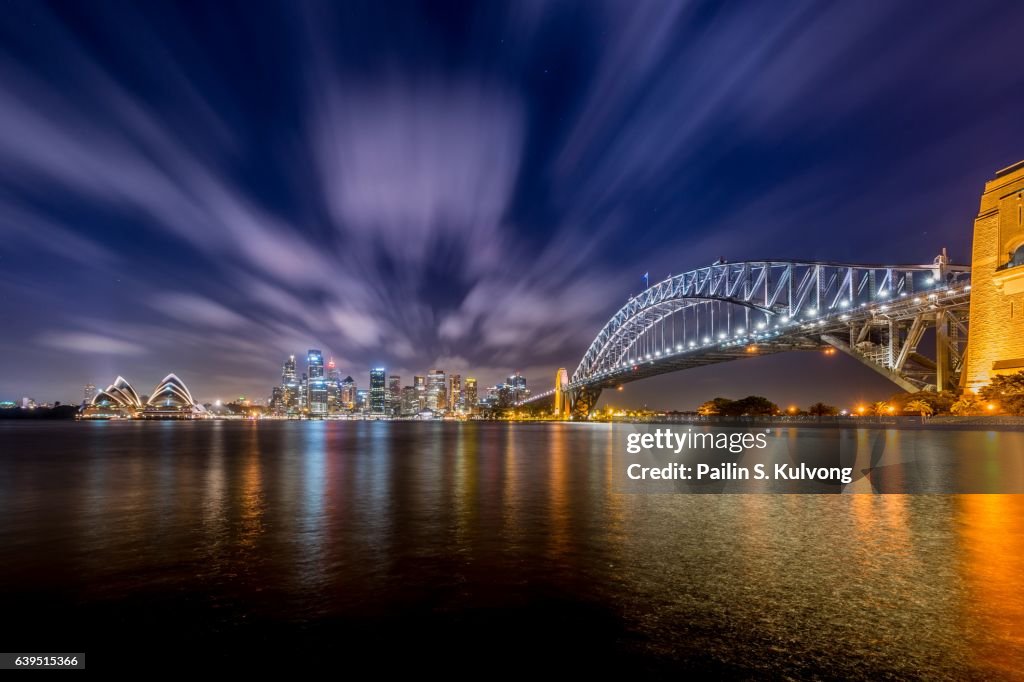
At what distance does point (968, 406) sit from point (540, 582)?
47.5 m

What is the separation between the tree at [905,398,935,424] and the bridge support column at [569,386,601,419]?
81638 millimetres

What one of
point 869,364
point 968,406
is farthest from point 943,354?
point 968,406

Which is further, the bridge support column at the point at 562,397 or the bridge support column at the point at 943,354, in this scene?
the bridge support column at the point at 562,397

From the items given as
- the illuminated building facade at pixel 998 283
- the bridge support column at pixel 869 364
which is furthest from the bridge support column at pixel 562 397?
the illuminated building facade at pixel 998 283

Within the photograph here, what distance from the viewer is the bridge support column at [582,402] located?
133 meters

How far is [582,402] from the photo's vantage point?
137375 millimetres

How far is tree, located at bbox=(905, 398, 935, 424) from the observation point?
4755cm

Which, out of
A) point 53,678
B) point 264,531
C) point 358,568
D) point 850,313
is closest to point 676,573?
point 358,568

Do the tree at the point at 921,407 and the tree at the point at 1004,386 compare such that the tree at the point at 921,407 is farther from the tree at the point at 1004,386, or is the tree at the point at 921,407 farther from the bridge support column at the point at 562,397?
the bridge support column at the point at 562,397

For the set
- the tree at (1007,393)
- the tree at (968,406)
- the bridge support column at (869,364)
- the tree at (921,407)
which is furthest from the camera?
the bridge support column at (869,364)

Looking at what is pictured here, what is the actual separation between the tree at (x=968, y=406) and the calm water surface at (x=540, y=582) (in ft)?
113

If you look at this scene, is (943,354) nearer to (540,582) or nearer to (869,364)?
(869,364)

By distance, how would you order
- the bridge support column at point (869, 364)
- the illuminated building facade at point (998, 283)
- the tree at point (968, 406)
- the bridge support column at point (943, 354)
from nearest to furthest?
the illuminated building facade at point (998, 283) → the tree at point (968, 406) → the bridge support column at point (943, 354) → the bridge support column at point (869, 364)

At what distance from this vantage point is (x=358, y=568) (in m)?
8.49
